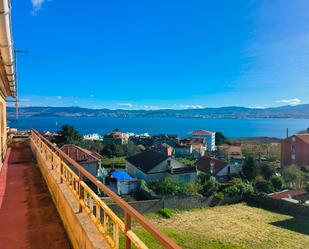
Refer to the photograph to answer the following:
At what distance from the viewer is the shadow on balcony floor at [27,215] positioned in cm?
377

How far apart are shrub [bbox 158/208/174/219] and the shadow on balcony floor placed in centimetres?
1362

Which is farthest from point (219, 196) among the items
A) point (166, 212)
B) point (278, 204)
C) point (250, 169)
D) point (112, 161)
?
point (112, 161)

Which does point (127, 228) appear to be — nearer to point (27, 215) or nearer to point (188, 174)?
point (27, 215)

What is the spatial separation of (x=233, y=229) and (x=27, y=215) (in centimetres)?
1503

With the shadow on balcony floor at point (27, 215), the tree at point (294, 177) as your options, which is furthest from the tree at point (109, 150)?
the shadow on balcony floor at point (27, 215)

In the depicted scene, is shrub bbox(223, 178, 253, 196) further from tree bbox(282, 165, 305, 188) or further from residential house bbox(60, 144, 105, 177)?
residential house bbox(60, 144, 105, 177)

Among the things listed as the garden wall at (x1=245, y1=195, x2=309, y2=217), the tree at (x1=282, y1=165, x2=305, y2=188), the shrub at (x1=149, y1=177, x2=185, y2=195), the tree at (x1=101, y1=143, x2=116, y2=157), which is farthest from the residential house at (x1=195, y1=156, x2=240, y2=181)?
the tree at (x1=101, y1=143, x2=116, y2=157)

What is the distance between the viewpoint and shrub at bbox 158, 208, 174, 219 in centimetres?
1985

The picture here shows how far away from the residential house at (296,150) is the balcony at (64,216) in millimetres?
42875

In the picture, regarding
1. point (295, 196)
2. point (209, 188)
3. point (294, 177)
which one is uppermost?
point (209, 188)

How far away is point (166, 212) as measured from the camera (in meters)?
20.1

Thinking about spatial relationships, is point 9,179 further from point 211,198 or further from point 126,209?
point 211,198

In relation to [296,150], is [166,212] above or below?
below

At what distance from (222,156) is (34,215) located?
55.4 metres
